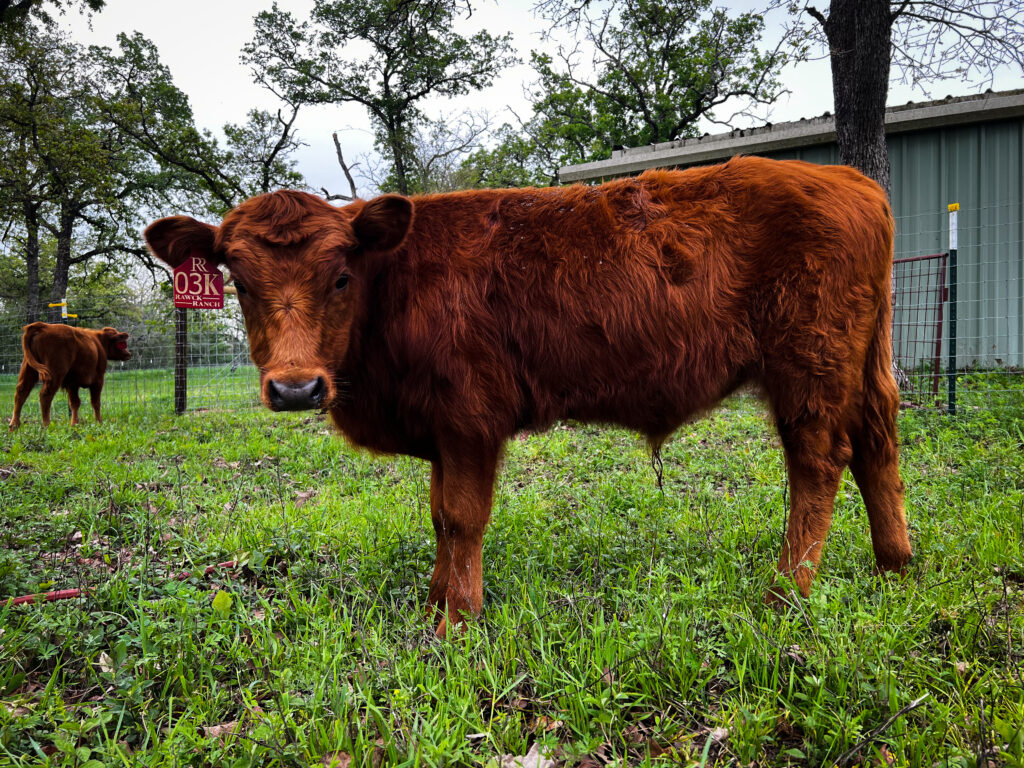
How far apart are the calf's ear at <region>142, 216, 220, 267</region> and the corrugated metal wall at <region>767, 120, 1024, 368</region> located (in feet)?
31.1

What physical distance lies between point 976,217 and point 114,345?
1555 cm

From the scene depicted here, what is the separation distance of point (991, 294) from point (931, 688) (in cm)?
959

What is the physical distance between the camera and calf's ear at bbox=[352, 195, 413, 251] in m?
2.74

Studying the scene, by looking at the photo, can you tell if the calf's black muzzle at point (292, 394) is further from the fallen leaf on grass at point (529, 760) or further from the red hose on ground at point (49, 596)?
the fallen leaf on grass at point (529, 760)

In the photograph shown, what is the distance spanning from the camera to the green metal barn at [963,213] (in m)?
8.69

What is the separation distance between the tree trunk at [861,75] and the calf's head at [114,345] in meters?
12.5

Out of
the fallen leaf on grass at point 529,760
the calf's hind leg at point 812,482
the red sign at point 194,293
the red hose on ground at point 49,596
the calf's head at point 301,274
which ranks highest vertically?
the red sign at point 194,293

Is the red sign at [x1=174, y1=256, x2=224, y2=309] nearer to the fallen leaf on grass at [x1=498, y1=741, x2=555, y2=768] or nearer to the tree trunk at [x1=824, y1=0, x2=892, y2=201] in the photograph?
the fallen leaf on grass at [x1=498, y1=741, x2=555, y2=768]

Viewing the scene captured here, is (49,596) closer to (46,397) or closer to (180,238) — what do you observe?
(180,238)

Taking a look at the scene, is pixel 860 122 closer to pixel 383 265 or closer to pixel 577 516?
pixel 577 516

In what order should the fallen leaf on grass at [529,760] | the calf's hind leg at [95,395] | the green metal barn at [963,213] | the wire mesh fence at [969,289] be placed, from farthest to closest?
the calf's hind leg at [95,395], the green metal barn at [963,213], the wire mesh fence at [969,289], the fallen leaf on grass at [529,760]

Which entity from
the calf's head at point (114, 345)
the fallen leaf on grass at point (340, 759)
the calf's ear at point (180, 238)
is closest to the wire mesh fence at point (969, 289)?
the calf's ear at point (180, 238)

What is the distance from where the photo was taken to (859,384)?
9.66ft

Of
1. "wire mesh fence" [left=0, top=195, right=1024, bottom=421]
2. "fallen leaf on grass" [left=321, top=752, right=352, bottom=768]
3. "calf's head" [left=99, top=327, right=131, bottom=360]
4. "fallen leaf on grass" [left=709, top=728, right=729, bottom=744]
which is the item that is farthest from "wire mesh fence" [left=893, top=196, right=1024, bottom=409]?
"calf's head" [left=99, top=327, right=131, bottom=360]
